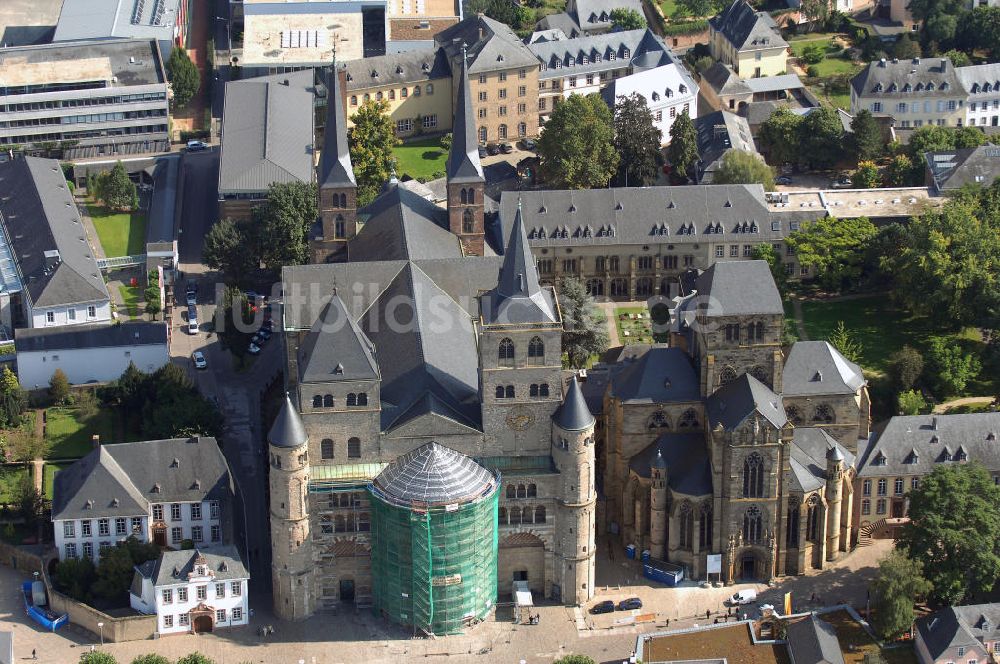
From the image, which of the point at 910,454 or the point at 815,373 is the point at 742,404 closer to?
the point at 815,373

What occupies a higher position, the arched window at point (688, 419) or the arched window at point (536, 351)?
the arched window at point (536, 351)

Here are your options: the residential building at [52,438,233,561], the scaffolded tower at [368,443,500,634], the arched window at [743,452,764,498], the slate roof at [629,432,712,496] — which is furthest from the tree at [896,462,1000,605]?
the residential building at [52,438,233,561]

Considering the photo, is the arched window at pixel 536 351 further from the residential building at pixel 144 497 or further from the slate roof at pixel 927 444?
the slate roof at pixel 927 444

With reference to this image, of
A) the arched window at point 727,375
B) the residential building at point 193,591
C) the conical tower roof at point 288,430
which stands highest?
the arched window at point 727,375

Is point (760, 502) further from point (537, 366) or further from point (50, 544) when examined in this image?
point (50, 544)

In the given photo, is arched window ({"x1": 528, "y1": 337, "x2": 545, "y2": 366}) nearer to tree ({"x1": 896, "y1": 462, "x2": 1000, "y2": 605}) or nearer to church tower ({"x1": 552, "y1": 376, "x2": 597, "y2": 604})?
church tower ({"x1": 552, "y1": 376, "x2": 597, "y2": 604})

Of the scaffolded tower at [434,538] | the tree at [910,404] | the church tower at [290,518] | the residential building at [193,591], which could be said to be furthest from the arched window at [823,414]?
the residential building at [193,591]
